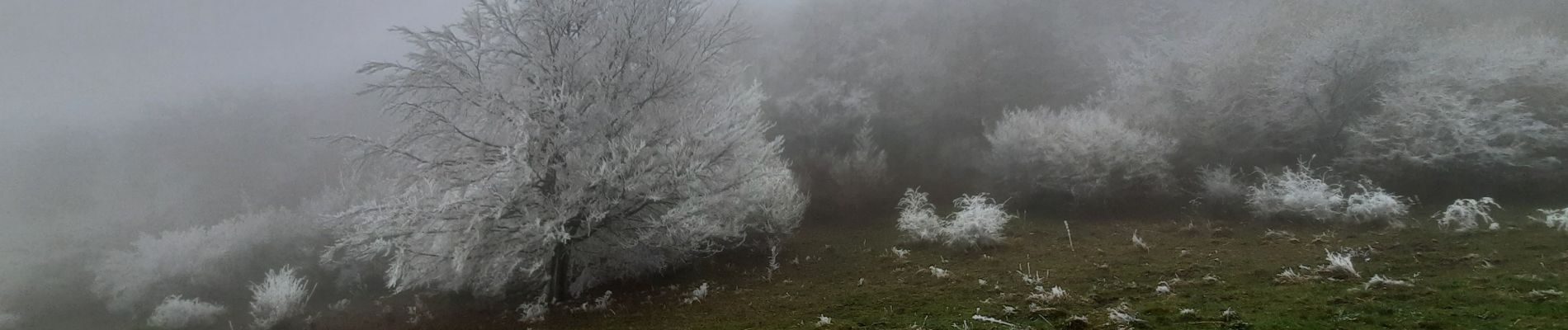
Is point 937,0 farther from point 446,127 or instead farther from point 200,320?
point 200,320

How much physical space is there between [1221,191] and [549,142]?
40.2 ft

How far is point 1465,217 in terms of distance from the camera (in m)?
9.19

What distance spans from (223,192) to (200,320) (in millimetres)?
8783

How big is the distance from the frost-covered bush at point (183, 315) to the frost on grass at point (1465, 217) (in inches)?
807

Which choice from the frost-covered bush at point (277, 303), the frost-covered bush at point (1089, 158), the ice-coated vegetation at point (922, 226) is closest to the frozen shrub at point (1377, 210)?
the frost-covered bush at point (1089, 158)

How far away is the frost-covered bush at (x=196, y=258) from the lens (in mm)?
13141

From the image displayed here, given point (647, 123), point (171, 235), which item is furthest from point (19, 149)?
point (647, 123)

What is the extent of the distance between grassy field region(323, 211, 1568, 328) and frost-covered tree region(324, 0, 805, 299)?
1156 millimetres

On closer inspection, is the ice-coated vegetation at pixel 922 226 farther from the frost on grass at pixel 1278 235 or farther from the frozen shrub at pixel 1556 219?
the frozen shrub at pixel 1556 219

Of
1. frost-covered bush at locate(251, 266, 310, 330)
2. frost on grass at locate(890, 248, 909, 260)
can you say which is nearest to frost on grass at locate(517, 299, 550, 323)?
frost-covered bush at locate(251, 266, 310, 330)

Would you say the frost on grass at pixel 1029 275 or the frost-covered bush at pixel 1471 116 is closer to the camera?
the frost on grass at pixel 1029 275

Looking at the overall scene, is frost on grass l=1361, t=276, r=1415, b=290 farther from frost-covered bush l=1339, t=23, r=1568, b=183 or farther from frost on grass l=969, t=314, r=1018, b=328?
frost-covered bush l=1339, t=23, r=1568, b=183

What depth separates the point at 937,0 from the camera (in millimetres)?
24969

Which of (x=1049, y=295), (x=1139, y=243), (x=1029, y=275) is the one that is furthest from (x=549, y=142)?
(x=1139, y=243)
